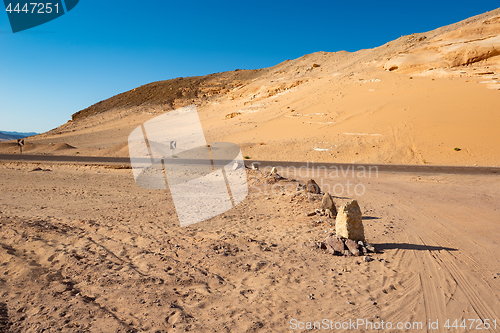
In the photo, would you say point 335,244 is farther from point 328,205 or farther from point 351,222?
point 328,205

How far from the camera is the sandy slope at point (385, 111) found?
2153cm

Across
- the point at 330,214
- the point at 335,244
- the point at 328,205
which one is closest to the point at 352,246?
the point at 335,244

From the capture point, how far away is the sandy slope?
70.6 ft

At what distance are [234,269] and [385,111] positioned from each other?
26.1m

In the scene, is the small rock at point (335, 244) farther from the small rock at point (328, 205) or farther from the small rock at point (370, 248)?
the small rock at point (328, 205)

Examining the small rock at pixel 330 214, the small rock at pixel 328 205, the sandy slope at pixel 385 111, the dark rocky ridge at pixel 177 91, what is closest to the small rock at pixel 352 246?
the small rock at pixel 330 214

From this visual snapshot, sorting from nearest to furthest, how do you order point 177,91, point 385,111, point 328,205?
point 328,205 → point 385,111 → point 177,91

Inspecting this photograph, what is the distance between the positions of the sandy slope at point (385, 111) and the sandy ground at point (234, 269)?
43.5ft

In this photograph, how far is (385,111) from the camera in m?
26.8

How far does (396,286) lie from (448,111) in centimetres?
2587

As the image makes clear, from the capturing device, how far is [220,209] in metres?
9.27

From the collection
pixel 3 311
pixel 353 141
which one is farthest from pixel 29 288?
pixel 353 141

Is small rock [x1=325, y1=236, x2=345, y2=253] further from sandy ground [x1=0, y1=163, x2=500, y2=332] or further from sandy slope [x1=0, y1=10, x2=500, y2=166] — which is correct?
sandy slope [x1=0, y1=10, x2=500, y2=166]

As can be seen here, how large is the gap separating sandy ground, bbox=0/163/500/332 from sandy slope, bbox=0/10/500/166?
13252 mm
